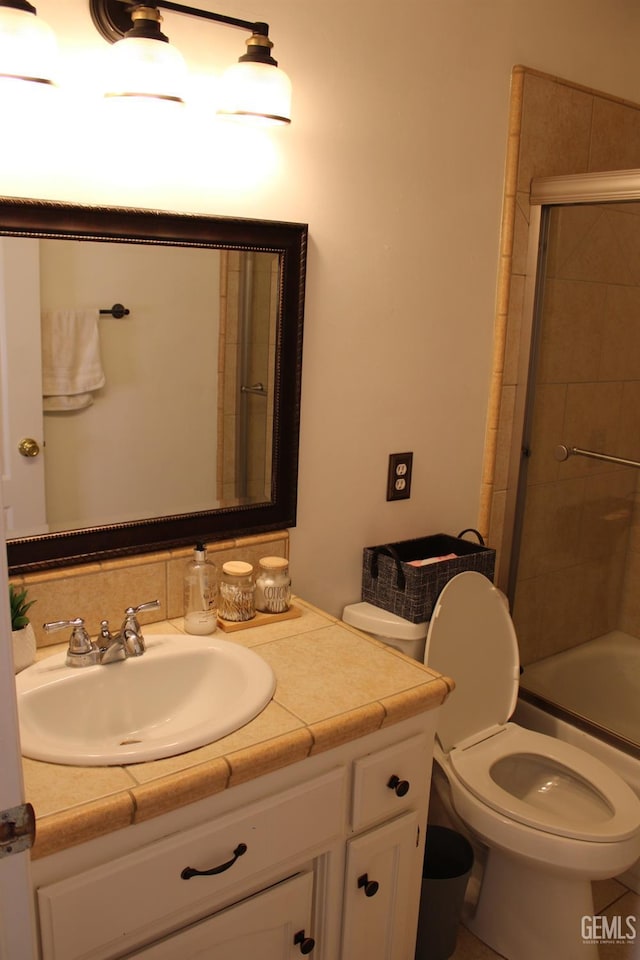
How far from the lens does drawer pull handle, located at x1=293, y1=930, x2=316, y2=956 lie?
1.54 metres

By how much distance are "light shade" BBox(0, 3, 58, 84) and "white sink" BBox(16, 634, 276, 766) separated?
103 centimetres

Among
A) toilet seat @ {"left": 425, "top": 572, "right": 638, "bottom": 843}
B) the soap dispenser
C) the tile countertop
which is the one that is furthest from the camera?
toilet seat @ {"left": 425, "top": 572, "right": 638, "bottom": 843}

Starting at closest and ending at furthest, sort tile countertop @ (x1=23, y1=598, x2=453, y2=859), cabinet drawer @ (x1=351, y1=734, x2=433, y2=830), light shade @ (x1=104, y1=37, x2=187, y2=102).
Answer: tile countertop @ (x1=23, y1=598, x2=453, y2=859), light shade @ (x1=104, y1=37, x2=187, y2=102), cabinet drawer @ (x1=351, y1=734, x2=433, y2=830)

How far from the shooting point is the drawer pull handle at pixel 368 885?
1.61 m

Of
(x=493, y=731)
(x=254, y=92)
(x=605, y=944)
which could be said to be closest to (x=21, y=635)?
(x=254, y=92)

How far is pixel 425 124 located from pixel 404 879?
67.9 inches

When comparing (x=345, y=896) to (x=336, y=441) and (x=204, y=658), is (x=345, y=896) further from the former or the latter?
(x=336, y=441)

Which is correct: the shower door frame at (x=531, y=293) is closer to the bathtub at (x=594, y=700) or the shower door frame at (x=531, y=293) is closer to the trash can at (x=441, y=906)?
the bathtub at (x=594, y=700)

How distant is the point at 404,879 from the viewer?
1.71 m

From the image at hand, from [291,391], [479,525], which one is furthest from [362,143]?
[479,525]

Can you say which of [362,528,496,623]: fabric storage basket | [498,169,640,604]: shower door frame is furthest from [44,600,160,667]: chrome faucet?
[498,169,640,604]: shower door frame

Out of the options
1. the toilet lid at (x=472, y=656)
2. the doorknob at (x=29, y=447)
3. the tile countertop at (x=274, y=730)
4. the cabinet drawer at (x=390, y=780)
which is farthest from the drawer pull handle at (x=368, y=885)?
the doorknob at (x=29, y=447)

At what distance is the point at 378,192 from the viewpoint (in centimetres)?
202

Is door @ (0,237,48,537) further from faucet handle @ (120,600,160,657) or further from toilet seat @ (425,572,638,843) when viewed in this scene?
toilet seat @ (425,572,638,843)
